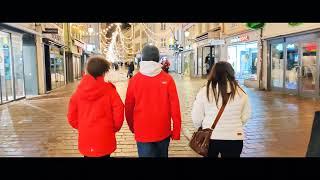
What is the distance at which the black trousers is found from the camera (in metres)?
3.80

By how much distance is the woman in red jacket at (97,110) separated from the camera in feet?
12.0

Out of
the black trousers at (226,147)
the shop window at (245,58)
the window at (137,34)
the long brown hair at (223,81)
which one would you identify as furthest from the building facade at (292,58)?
the window at (137,34)

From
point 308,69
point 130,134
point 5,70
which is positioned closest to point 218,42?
point 308,69

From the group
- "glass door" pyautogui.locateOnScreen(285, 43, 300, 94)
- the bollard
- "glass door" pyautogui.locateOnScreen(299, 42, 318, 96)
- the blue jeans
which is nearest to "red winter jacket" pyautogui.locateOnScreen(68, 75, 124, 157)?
the blue jeans

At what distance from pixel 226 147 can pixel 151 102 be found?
2.90 feet

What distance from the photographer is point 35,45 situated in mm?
18281

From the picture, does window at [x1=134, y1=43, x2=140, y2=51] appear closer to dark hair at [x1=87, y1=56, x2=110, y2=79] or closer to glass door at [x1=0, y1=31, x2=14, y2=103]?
glass door at [x1=0, y1=31, x2=14, y2=103]

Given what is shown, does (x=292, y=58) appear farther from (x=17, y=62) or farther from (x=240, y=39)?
(x=17, y=62)

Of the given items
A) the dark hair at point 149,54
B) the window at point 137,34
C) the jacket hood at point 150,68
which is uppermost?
the window at point 137,34

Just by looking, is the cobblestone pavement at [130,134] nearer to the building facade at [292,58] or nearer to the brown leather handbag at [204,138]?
the brown leather handbag at [204,138]

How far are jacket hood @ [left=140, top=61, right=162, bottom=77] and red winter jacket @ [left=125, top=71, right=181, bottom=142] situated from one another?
3 centimetres

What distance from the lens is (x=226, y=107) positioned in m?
3.79
